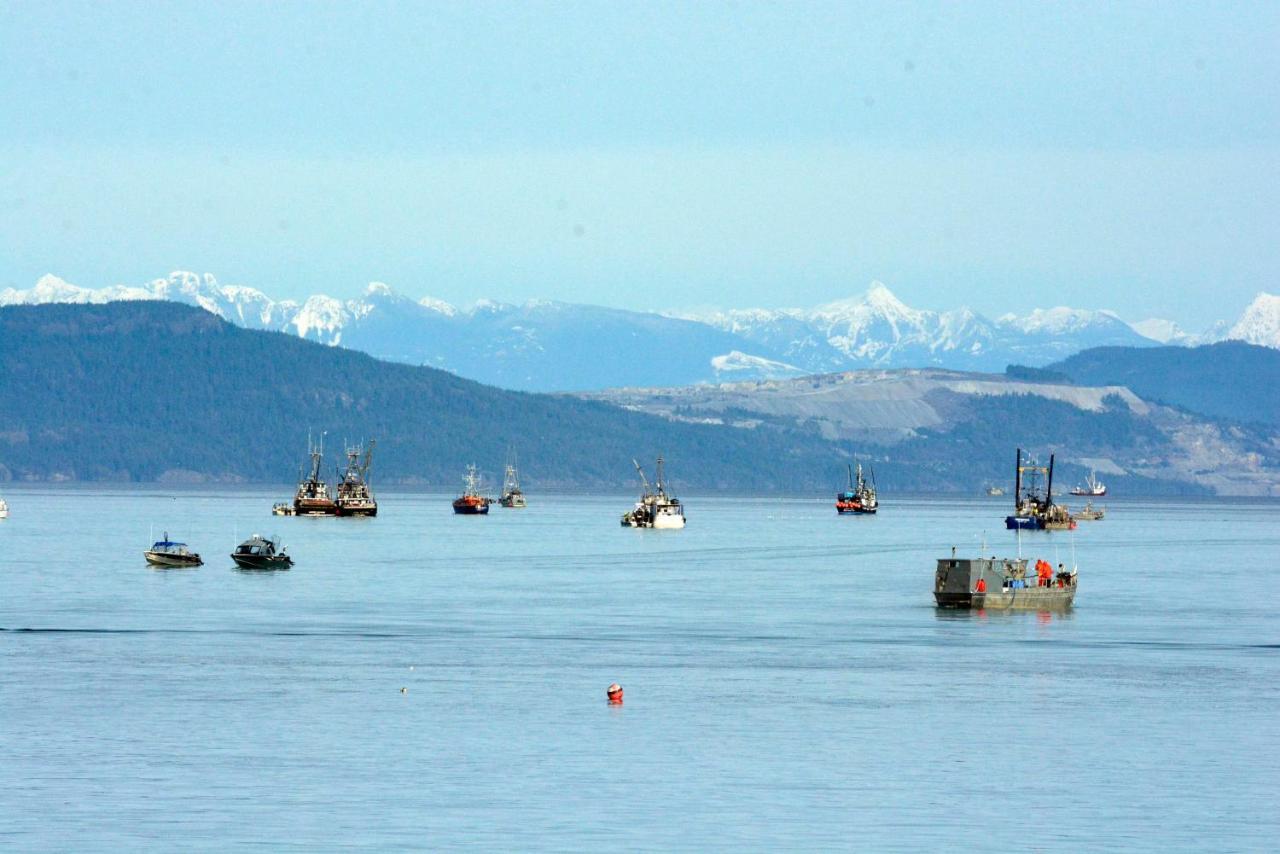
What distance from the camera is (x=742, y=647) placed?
364 feet

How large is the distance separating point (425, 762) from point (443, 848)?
1392cm

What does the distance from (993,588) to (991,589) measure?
0.44 feet

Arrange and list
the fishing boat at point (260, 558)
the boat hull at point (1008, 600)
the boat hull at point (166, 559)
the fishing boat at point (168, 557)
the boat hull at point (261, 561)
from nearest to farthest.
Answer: the boat hull at point (1008, 600), the boat hull at point (261, 561), the fishing boat at point (260, 558), the boat hull at point (166, 559), the fishing boat at point (168, 557)

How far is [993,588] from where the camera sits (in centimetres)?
13675

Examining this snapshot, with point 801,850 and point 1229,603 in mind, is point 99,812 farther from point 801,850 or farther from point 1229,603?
point 1229,603

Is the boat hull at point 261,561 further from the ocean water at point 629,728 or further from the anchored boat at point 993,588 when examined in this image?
the anchored boat at point 993,588

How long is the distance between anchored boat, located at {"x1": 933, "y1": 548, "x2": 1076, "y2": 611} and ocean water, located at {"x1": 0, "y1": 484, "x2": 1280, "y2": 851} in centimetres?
224

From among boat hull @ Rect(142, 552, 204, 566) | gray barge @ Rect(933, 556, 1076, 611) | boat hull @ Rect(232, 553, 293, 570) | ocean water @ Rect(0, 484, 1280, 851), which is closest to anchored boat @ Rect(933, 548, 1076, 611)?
gray barge @ Rect(933, 556, 1076, 611)

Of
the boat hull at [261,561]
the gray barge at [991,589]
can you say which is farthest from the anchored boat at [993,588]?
the boat hull at [261,561]

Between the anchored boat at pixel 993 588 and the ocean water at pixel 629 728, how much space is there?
2236 millimetres

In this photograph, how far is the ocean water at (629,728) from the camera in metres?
57.2

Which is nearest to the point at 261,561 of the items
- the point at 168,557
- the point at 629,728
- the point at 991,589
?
the point at 168,557

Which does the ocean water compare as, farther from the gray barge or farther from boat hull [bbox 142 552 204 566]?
boat hull [bbox 142 552 204 566]

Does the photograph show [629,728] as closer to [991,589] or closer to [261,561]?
[991,589]
